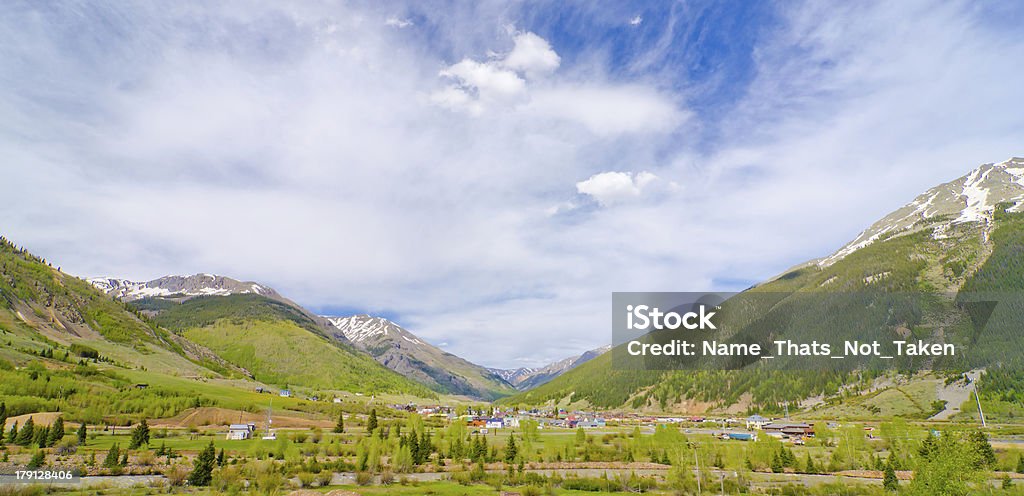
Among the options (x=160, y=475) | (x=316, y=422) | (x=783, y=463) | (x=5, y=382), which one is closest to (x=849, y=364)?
(x=783, y=463)

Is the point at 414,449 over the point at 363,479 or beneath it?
over

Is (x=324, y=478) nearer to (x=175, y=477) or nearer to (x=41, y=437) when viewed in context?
(x=175, y=477)

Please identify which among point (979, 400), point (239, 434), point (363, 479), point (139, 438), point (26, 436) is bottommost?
point (239, 434)

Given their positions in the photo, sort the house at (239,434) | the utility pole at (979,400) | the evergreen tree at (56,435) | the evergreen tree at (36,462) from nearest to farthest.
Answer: the evergreen tree at (36,462) → the evergreen tree at (56,435) → the house at (239,434) → the utility pole at (979,400)

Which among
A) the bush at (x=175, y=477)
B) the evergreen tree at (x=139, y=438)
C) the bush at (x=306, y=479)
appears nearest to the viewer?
the bush at (x=175, y=477)

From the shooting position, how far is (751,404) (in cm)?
19112

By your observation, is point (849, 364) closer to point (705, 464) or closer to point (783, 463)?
point (783, 463)

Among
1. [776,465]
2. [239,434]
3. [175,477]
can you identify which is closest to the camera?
[175,477]

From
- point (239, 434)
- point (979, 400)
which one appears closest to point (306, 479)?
point (239, 434)

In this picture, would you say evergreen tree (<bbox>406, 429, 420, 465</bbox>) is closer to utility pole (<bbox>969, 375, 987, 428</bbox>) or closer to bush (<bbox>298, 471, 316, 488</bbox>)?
bush (<bbox>298, 471, 316, 488</bbox>)

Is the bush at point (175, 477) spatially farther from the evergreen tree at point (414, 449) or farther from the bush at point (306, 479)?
the evergreen tree at point (414, 449)

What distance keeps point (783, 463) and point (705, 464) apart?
15650 millimetres

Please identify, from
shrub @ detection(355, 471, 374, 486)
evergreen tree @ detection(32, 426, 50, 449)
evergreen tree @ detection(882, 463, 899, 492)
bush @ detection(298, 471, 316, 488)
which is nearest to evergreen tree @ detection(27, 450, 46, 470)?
evergreen tree @ detection(32, 426, 50, 449)

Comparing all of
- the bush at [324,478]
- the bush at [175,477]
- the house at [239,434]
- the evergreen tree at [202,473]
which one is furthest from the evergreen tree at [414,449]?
the house at [239,434]
